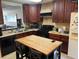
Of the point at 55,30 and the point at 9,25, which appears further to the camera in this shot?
the point at 9,25

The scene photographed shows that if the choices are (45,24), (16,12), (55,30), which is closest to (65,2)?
(55,30)

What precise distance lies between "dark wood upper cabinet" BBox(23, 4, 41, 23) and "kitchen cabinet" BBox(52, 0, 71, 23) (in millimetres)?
1091

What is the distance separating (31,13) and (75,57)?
3178 mm

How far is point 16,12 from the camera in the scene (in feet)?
15.8

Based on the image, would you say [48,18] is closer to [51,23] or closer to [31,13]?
[51,23]

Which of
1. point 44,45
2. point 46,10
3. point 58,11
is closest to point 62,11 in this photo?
point 58,11

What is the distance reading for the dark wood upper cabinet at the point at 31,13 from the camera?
453 centimetres

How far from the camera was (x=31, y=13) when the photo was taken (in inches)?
180

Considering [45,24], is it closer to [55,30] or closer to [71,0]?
[55,30]

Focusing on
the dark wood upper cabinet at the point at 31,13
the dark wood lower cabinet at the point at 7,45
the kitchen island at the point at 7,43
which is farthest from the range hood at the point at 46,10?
the dark wood lower cabinet at the point at 7,45

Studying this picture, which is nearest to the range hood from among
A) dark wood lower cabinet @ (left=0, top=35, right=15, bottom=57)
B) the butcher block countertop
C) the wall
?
the wall

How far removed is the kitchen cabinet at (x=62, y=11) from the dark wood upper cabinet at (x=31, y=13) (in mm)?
1091

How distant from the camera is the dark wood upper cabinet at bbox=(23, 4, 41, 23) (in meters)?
4.53

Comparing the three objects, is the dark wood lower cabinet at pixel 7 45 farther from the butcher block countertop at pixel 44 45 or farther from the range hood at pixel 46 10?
the range hood at pixel 46 10
